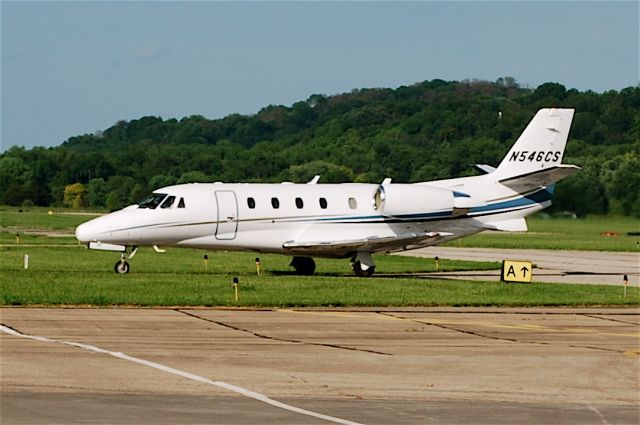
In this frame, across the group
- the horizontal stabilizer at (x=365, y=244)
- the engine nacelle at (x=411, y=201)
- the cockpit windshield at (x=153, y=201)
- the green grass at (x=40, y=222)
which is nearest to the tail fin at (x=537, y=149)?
the engine nacelle at (x=411, y=201)

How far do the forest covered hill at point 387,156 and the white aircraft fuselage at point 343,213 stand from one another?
1357 centimetres

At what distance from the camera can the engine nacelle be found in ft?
123

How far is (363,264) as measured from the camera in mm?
37594

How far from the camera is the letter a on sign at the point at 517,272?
34750 mm

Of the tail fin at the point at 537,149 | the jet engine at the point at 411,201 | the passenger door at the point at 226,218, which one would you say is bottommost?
the passenger door at the point at 226,218

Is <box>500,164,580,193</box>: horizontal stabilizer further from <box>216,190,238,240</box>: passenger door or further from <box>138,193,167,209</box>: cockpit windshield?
<box>138,193,167,209</box>: cockpit windshield

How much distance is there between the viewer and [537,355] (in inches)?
829

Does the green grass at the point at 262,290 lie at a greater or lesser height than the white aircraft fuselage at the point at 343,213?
lesser

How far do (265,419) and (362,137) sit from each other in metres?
119

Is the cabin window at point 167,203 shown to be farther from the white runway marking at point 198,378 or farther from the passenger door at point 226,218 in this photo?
the white runway marking at point 198,378

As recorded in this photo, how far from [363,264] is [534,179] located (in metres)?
5.90

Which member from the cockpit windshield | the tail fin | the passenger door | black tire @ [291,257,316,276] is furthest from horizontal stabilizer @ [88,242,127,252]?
the tail fin

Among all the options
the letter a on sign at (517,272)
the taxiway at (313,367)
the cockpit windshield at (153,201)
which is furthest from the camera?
the cockpit windshield at (153,201)

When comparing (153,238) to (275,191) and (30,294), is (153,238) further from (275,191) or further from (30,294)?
(30,294)
